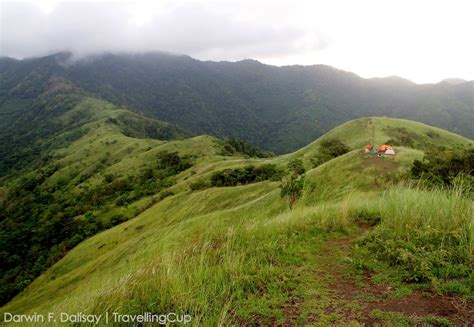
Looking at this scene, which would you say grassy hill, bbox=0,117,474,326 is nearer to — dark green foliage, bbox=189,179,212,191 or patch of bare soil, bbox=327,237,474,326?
patch of bare soil, bbox=327,237,474,326

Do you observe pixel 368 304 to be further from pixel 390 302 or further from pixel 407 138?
pixel 407 138

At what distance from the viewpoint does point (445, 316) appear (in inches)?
184

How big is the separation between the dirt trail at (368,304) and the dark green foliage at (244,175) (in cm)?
6459

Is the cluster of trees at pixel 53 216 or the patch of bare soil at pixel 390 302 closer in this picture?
the patch of bare soil at pixel 390 302

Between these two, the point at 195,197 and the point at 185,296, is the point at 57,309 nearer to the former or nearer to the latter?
the point at 185,296

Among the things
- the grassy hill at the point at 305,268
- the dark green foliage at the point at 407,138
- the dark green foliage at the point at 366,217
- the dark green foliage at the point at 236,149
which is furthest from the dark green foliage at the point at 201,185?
the dark green foliage at the point at 366,217

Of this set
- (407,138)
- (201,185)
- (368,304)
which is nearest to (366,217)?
(368,304)

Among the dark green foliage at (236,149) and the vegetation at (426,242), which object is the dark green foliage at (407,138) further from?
the dark green foliage at (236,149)

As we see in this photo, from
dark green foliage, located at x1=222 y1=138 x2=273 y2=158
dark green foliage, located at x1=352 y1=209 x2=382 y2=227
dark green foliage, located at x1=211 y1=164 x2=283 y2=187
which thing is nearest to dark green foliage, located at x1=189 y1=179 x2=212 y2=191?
dark green foliage, located at x1=211 y1=164 x2=283 y2=187

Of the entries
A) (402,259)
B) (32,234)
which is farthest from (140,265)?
(32,234)

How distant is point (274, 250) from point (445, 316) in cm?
336

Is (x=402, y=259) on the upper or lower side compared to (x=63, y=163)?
upper

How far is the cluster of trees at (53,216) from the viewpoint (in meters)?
89.8

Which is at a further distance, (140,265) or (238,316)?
(140,265)
